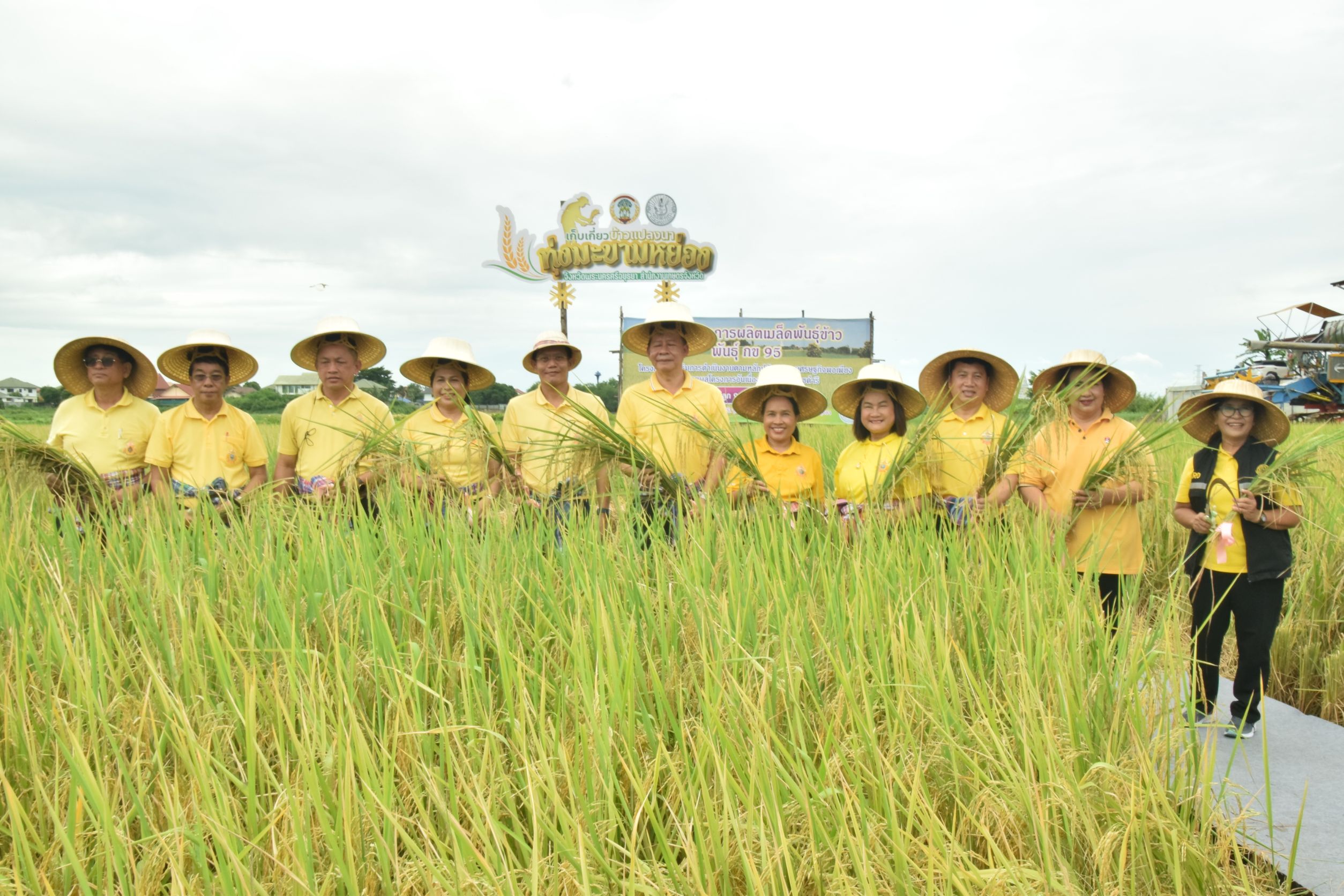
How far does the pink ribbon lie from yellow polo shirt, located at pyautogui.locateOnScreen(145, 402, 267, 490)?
4.14 metres

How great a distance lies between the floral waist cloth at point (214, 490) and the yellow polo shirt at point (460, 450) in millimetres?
881

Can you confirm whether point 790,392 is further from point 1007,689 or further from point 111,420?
point 111,420

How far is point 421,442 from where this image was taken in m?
3.66

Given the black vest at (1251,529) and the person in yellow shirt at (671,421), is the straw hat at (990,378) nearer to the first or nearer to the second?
the black vest at (1251,529)

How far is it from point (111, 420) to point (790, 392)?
10.8 feet

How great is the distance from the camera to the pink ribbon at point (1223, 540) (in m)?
3.08

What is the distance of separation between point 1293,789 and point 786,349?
17403 millimetres

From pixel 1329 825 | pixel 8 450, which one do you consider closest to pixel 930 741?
pixel 1329 825

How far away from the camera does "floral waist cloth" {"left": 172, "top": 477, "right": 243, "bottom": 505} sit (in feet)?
12.7

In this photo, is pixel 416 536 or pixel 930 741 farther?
pixel 416 536

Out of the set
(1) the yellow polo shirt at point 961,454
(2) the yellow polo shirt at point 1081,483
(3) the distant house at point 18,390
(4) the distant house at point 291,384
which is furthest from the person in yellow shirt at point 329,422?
(3) the distant house at point 18,390

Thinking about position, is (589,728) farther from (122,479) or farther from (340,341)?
(122,479)

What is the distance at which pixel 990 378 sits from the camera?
392cm

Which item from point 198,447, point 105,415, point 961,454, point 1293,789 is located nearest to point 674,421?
point 961,454
